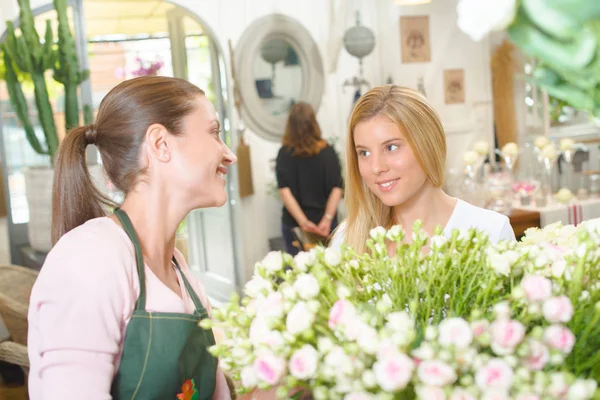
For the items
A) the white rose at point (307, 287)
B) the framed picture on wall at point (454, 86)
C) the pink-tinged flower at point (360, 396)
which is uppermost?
the framed picture on wall at point (454, 86)

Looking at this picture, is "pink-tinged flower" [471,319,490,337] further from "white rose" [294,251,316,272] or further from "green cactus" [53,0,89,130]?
"green cactus" [53,0,89,130]

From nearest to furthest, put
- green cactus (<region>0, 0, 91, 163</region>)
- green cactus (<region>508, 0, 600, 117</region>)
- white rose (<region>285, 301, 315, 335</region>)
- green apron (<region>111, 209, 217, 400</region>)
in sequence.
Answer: green cactus (<region>508, 0, 600, 117</region>) → white rose (<region>285, 301, 315, 335</region>) → green apron (<region>111, 209, 217, 400</region>) → green cactus (<region>0, 0, 91, 163</region>)

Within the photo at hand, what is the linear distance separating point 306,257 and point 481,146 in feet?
15.9

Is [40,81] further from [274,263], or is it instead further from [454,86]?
[274,263]

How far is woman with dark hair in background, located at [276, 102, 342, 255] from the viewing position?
5.75 meters

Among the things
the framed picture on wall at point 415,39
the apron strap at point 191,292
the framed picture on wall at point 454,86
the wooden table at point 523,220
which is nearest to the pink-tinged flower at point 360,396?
the apron strap at point 191,292

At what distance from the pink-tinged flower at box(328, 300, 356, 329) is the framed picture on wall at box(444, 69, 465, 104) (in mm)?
6383

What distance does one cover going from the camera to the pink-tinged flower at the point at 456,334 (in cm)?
82

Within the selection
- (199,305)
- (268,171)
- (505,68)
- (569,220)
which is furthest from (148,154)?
(505,68)

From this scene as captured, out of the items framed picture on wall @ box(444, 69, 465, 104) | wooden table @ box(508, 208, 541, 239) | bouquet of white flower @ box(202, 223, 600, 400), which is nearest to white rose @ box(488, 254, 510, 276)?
bouquet of white flower @ box(202, 223, 600, 400)

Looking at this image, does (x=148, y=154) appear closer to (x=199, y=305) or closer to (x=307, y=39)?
(x=199, y=305)

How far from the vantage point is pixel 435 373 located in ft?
2.59

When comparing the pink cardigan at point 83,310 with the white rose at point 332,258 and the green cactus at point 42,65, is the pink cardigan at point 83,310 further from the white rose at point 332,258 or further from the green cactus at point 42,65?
the green cactus at point 42,65

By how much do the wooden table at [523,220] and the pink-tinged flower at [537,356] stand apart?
442 centimetres
